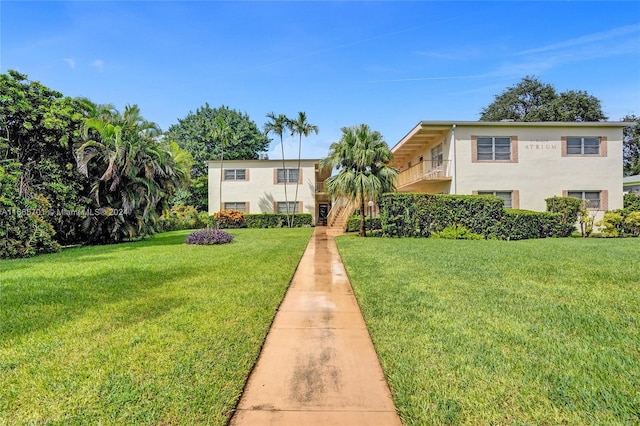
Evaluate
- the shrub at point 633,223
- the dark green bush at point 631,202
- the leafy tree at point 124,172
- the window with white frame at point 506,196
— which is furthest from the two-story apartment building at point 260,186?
the dark green bush at point 631,202

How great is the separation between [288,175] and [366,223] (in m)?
9.58

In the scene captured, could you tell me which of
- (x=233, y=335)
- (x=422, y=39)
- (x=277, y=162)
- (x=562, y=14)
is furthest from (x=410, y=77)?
(x=233, y=335)

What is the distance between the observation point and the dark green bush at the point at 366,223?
19.0 metres

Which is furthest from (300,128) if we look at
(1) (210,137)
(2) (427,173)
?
(1) (210,137)

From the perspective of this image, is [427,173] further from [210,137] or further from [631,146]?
[631,146]

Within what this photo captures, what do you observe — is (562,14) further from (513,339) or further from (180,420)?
(180,420)

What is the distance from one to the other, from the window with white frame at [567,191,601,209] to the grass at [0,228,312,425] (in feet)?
59.1

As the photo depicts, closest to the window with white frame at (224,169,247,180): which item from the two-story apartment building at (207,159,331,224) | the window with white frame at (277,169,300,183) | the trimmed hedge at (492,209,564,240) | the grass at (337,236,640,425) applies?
the two-story apartment building at (207,159,331,224)

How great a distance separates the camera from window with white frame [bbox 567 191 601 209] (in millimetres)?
17219

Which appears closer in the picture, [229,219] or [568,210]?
[568,210]

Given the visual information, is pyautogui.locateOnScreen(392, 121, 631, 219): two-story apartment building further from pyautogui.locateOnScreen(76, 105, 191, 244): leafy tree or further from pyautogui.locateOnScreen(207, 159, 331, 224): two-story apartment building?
pyautogui.locateOnScreen(76, 105, 191, 244): leafy tree

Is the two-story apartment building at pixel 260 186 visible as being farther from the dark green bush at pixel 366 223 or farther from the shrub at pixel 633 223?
the shrub at pixel 633 223

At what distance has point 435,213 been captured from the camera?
47.7ft

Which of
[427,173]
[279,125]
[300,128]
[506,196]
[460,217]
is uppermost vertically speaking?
[279,125]
